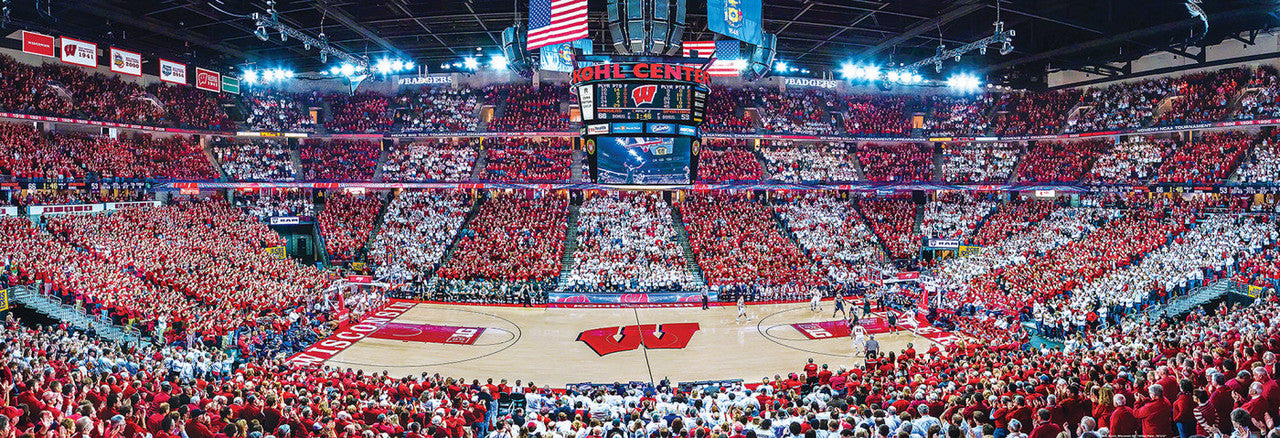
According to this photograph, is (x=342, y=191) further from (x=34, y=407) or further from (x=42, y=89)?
(x=34, y=407)

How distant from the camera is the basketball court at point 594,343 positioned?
21312 millimetres

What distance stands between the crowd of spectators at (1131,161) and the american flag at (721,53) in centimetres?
2659

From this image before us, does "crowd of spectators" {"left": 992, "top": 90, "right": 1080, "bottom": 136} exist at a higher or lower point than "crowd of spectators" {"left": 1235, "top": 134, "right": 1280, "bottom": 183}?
higher

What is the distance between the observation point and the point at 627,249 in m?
37.2

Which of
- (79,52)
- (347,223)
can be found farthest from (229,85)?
(79,52)

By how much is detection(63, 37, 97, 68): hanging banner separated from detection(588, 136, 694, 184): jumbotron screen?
66.4 feet

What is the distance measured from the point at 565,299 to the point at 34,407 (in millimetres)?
24234

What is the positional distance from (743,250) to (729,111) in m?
13.7

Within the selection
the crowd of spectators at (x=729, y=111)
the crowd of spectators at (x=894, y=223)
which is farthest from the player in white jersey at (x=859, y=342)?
the crowd of spectators at (x=729, y=111)

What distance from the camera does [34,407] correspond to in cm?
950

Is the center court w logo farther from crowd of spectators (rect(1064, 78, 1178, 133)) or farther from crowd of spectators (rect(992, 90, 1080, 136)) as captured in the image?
crowd of spectators (rect(1064, 78, 1178, 133))

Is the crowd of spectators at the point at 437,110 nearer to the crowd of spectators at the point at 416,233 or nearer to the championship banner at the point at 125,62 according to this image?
the crowd of spectators at the point at 416,233

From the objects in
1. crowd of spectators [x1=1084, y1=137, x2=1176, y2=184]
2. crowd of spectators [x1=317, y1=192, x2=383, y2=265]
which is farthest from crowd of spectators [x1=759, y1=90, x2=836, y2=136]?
crowd of spectators [x1=317, y1=192, x2=383, y2=265]

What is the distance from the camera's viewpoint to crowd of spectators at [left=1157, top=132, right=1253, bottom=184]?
1371 inches
